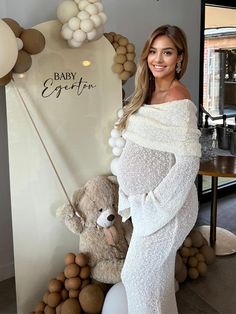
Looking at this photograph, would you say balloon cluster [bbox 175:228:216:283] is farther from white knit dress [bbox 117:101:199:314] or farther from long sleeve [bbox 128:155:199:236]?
long sleeve [bbox 128:155:199:236]

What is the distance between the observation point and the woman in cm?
130

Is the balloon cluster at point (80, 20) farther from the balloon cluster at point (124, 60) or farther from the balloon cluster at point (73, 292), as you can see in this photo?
the balloon cluster at point (73, 292)

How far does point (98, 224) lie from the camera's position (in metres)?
1.99

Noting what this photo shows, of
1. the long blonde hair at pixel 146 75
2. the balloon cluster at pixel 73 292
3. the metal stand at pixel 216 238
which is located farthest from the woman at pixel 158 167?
the metal stand at pixel 216 238

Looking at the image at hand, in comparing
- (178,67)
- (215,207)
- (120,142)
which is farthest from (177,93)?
(215,207)

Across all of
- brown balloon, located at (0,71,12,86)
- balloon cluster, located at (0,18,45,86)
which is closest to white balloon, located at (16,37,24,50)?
balloon cluster, located at (0,18,45,86)

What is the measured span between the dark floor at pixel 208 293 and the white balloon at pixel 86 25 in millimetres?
1631

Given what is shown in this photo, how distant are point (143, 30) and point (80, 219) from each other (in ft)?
4.97

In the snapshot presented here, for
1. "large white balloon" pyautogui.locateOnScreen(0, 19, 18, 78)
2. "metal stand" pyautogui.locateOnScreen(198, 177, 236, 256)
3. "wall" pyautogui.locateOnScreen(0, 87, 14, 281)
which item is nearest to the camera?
"large white balloon" pyautogui.locateOnScreen(0, 19, 18, 78)

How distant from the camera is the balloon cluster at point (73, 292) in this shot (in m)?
1.83

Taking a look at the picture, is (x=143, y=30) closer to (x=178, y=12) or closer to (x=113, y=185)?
(x=178, y=12)

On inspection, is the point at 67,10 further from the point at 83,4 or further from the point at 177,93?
the point at 177,93

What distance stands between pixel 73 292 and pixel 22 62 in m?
1.23

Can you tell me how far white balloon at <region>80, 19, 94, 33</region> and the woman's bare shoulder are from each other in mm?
673
